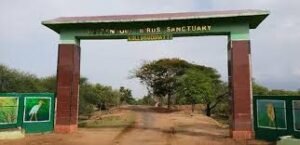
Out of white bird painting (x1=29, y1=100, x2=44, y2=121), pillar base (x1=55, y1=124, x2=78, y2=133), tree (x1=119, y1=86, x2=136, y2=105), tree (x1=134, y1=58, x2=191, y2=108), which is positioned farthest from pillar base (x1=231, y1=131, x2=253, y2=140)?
tree (x1=119, y1=86, x2=136, y2=105)

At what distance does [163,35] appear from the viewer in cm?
2102

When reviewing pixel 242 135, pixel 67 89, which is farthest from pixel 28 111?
pixel 242 135

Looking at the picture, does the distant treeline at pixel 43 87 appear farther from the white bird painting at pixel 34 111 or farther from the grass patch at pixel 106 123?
the white bird painting at pixel 34 111

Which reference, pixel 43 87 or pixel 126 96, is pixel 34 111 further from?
pixel 126 96

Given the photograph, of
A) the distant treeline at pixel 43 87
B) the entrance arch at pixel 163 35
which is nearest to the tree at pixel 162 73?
the distant treeline at pixel 43 87

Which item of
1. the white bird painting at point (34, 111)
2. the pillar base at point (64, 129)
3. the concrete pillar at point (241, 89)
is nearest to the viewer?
the concrete pillar at point (241, 89)

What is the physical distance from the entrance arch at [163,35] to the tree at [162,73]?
3115cm

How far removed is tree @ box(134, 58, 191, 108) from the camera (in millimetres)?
52906

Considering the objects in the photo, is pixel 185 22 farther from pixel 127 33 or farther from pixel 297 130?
→ pixel 297 130

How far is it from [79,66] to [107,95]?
5589cm

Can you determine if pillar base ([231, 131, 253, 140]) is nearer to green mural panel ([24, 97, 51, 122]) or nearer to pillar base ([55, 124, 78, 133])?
pillar base ([55, 124, 78, 133])

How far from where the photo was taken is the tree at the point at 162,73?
5291 centimetres

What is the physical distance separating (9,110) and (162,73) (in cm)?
3469

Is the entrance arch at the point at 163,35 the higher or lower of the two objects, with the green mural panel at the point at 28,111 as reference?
higher
